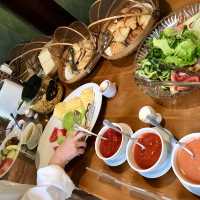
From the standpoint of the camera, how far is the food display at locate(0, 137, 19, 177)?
1.65 meters

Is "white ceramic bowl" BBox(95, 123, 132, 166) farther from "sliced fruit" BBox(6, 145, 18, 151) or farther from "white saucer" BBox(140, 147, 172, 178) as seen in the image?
"sliced fruit" BBox(6, 145, 18, 151)

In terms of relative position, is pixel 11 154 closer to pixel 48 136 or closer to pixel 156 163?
pixel 48 136

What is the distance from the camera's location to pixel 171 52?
1128 mm

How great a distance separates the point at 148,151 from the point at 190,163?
6.3 inches

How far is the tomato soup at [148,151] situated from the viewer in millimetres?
1050

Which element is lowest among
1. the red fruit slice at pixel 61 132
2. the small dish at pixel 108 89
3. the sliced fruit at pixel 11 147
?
→ the sliced fruit at pixel 11 147

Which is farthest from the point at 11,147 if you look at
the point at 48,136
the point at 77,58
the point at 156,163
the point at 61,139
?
the point at 156,163

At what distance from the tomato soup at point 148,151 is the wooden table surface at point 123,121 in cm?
6

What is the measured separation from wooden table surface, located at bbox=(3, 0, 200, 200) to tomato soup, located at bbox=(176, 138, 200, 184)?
75 millimetres

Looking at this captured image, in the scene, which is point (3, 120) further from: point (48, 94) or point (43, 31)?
point (43, 31)

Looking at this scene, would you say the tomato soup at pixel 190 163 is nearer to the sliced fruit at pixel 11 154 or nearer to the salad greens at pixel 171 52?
the salad greens at pixel 171 52

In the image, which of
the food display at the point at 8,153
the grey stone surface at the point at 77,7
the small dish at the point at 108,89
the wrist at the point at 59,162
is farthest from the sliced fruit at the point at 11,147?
the grey stone surface at the point at 77,7

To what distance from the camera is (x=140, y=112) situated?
1.17m

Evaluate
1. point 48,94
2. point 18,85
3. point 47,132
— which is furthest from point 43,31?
point 47,132
